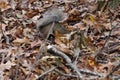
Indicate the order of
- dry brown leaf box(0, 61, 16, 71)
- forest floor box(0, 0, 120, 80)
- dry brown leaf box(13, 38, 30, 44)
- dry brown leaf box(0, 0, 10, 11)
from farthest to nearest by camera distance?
1. dry brown leaf box(0, 0, 10, 11)
2. dry brown leaf box(13, 38, 30, 44)
3. dry brown leaf box(0, 61, 16, 71)
4. forest floor box(0, 0, 120, 80)

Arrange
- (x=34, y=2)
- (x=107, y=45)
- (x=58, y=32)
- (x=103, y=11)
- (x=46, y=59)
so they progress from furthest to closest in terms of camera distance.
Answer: (x=34, y=2)
(x=103, y=11)
(x=58, y=32)
(x=107, y=45)
(x=46, y=59)

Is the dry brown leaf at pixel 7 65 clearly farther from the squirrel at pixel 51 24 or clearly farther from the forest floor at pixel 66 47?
the squirrel at pixel 51 24

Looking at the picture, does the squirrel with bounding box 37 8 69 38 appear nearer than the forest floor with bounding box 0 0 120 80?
No

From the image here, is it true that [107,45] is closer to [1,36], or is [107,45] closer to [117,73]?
[117,73]

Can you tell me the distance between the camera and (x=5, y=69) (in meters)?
3.19

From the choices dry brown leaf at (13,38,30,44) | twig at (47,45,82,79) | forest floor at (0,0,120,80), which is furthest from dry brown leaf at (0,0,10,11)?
twig at (47,45,82,79)

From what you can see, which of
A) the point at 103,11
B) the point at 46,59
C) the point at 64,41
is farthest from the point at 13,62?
the point at 103,11

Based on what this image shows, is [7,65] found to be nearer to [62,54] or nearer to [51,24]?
[62,54]

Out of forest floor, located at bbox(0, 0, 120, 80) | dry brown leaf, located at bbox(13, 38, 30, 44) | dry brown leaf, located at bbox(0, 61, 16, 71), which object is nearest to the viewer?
forest floor, located at bbox(0, 0, 120, 80)

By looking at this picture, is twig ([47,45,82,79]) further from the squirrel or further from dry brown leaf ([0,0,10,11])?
dry brown leaf ([0,0,10,11])

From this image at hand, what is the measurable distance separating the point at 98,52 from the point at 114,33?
729 mm

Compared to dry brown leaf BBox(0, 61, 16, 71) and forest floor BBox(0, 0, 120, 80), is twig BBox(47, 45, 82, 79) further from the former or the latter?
dry brown leaf BBox(0, 61, 16, 71)

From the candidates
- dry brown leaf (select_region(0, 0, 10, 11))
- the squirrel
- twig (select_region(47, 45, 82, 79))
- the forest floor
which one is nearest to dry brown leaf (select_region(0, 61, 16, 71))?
the forest floor

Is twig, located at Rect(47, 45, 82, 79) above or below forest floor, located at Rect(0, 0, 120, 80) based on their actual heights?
above
